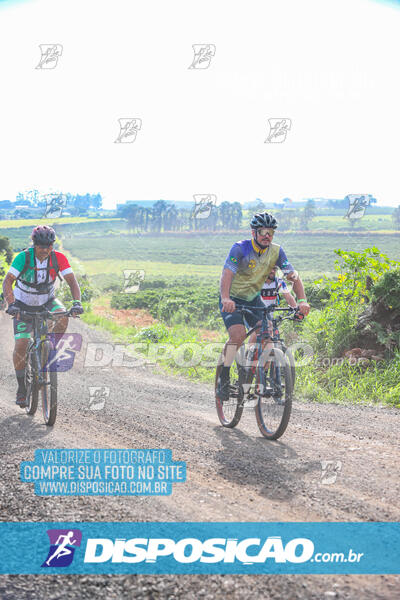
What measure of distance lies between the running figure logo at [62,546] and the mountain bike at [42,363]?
10.2 ft

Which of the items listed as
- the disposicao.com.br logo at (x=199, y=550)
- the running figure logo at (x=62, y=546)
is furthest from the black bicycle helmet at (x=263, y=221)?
the running figure logo at (x=62, y=546)

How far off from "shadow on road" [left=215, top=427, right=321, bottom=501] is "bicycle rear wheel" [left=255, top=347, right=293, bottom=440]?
7.1 inches

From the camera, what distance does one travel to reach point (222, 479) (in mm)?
→ 4602

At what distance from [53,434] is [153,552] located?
322cm

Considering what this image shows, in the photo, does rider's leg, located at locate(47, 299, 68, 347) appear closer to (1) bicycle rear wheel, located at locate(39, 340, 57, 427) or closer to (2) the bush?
(1) bicycle rear wheel, located at locate(39, 340, 57, 427)

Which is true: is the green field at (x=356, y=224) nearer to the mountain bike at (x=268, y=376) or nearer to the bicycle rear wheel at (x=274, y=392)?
the mountain bike at (x=268, y=376)

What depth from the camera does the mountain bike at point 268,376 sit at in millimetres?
5547

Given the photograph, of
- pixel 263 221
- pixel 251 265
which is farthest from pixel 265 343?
pixel 263 221

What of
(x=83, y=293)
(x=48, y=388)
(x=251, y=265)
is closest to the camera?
(x=251, y=265)

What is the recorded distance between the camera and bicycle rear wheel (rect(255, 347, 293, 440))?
17.9 ft

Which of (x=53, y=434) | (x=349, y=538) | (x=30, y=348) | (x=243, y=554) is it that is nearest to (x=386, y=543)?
(x=349, y=538)

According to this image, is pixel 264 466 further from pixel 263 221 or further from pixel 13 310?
pixel 13 310

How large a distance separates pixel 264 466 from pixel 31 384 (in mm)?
3890

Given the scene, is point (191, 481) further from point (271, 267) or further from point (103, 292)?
point (103, 292)
